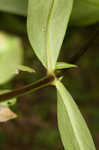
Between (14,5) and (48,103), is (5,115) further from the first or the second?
(48,103)

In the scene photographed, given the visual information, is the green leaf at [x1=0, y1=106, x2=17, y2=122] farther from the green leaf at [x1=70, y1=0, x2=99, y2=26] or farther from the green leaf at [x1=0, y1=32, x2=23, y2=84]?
the green leaf at [x1=70, y1=0, x2=99, y2=26]

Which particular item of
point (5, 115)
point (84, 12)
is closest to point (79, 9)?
point (84, 12)

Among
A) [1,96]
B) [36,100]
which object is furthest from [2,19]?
[1,96]

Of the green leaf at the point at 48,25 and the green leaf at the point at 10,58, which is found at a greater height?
the green leaf at the point at 48,25

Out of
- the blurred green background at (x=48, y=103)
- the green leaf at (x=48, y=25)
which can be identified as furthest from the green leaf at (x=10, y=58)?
the blurred green background at (x=48, y=103)

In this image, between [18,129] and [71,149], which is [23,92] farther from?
[18,129]

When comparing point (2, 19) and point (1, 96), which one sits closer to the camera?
point (1, 96)

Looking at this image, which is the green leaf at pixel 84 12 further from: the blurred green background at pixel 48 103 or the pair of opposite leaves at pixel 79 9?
the blurred green background at pixel 48 103
